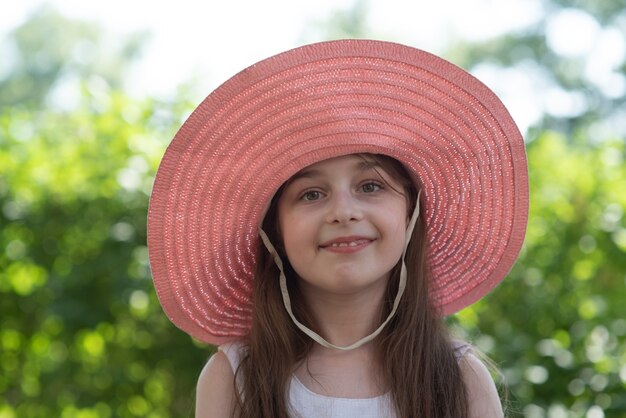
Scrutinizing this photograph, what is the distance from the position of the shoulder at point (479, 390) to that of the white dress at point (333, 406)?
0.21m

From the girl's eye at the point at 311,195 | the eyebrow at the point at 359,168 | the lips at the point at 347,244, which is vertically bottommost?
the lips at the point at 347,244

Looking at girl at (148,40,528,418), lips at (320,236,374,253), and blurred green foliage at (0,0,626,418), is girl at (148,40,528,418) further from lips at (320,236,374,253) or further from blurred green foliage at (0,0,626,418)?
blurred green foliage at (0,0,626,418)

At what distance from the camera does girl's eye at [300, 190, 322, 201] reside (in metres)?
2.40

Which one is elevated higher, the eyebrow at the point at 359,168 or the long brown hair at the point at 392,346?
the eyebrow at the point at 359,168

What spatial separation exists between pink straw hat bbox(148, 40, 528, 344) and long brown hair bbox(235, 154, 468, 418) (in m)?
0.06

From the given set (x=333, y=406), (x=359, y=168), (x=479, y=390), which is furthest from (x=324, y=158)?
(x=479, y=390)

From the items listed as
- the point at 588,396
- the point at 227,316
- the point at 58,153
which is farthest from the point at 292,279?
the point at 58,153

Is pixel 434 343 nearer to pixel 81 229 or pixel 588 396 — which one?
pixel 588 396

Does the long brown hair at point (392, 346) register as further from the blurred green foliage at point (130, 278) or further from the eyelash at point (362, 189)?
the blurred green foliage at point (130, 278)

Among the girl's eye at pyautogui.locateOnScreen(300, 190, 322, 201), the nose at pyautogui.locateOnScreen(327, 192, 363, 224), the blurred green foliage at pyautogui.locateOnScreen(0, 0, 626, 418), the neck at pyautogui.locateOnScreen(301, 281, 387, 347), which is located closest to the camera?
the nose at pyautogui.locateOnScreen(327, 192, 363, 224)

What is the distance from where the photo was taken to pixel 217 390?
2.51m

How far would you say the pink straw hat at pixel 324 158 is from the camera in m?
2.30

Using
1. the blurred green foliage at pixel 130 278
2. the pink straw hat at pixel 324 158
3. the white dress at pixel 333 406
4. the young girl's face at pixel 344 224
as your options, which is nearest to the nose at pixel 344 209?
the young girl's face at pixel 344 224

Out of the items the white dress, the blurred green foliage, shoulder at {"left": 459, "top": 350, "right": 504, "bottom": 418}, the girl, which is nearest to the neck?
the girl
